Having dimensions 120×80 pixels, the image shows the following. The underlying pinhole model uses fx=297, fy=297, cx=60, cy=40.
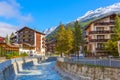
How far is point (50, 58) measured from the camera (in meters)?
133

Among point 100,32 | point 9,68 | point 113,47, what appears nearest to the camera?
point 9,68

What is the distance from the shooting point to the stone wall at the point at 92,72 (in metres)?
32.5

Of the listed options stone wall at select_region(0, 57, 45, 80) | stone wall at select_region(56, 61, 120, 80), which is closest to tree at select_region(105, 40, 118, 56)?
stone wall at select_region(56, 61, 120, 80)

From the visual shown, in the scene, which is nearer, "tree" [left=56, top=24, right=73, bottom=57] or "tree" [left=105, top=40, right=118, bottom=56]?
"tree" [left=105, top=40, right=118, bottom=56]

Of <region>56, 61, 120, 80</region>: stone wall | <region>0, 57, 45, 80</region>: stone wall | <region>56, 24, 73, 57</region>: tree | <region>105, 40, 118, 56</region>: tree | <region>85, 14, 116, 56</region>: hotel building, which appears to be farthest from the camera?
<region>56, 24, 73, 57</region>: tree

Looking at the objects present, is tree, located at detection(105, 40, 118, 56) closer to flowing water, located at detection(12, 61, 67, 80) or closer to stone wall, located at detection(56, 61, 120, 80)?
flowing water, located at detection(12, 61, 67, 80)

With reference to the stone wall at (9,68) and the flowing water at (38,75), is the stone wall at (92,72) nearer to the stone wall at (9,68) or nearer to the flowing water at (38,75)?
the flowing water at (38,75)

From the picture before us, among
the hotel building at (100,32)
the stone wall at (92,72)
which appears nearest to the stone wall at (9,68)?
the stone wall at (92,72)

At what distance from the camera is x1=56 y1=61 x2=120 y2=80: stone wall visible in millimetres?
32537

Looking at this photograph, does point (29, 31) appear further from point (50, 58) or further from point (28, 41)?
point (50, 58)

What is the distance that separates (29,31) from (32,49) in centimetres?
1120

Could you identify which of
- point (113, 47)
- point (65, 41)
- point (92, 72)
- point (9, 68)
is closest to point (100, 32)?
point (113, 47)

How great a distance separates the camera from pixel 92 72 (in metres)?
39.2

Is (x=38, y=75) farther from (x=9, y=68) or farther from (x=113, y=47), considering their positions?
(x=113, y=47)
